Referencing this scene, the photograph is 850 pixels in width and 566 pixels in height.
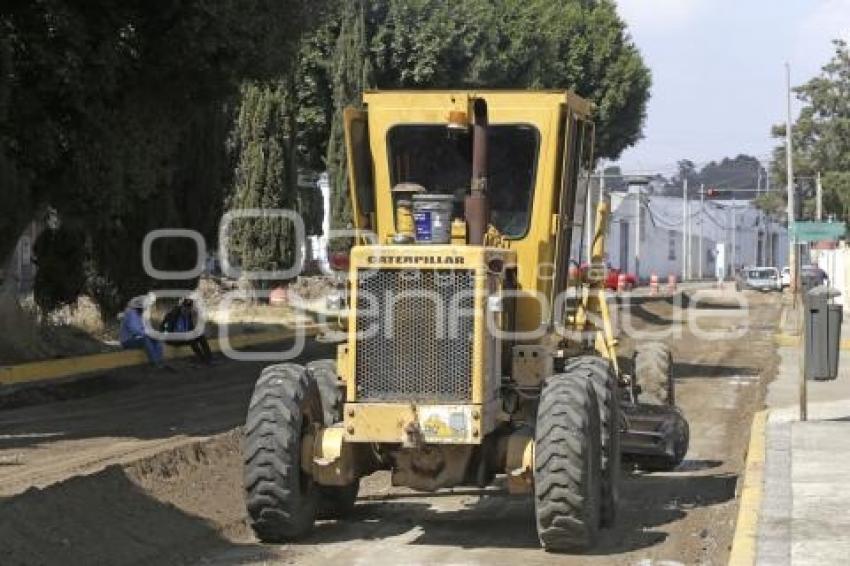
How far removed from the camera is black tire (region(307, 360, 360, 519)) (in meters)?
10.3

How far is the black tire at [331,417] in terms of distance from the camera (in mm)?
10273

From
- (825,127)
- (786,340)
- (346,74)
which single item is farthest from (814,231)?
(825,127)

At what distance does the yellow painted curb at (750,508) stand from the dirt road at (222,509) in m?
0.23

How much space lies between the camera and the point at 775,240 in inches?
5369

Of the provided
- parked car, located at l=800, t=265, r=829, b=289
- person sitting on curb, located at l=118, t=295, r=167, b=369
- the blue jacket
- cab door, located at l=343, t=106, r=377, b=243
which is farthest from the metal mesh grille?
the blue jacket

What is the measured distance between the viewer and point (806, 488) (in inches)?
436

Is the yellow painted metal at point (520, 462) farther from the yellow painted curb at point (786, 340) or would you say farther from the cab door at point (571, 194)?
the yellow painted curb at point (786, 340)

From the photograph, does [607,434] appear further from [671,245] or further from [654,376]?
[671,245]

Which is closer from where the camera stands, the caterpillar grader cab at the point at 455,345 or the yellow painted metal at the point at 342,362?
the caterpillar grader cab at the point at 455,345

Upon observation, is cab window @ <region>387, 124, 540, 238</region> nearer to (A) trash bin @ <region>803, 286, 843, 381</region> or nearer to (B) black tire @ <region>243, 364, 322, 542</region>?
(B) black tire @ <region>243, 364, 322, 542</region>

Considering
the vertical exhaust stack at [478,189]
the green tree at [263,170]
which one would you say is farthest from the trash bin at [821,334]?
the green tree at [263,170]

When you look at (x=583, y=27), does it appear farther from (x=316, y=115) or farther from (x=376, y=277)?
(x=376, y=277)

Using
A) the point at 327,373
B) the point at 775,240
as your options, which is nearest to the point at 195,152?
the point at 327,373

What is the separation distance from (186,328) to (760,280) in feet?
166
